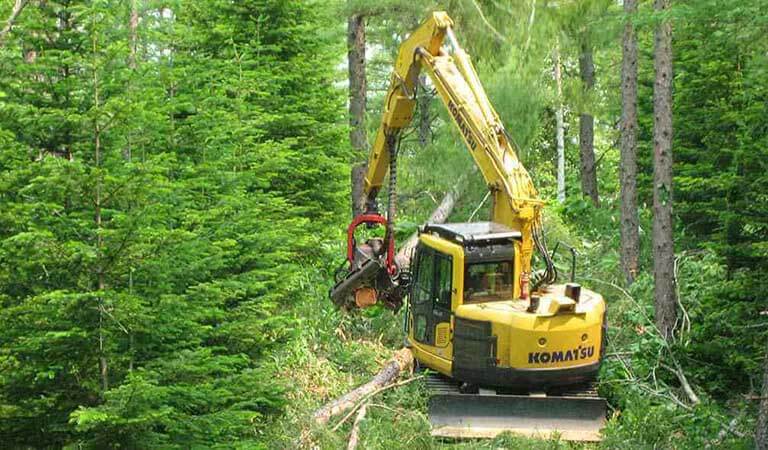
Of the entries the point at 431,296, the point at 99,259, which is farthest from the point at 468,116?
Result: the point at 99,259

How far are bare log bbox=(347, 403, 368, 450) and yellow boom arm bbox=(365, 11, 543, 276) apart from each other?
2738 millimetres

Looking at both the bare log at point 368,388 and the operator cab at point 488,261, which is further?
the bare log at point 368,388

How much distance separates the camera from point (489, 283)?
11180mm

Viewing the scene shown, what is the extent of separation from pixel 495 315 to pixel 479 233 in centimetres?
110

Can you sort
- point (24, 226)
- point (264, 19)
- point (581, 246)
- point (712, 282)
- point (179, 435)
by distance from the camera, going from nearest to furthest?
point (24, 226) → point (179, 435) → point (712, 282) → point (264, 19) → point (581, 246)

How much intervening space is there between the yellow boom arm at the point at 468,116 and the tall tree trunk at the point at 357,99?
407cm

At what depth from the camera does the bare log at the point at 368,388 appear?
1105cm

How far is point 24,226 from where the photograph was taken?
792 centimetres

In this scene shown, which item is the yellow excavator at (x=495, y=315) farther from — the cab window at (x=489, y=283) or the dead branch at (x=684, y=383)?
the dead branch at (x=684, y=383)

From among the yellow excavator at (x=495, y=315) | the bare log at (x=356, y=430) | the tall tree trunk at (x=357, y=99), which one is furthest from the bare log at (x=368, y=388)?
the tall tree trunk at (x=357, y=99)

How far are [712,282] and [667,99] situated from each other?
318cm

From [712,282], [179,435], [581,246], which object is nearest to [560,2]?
[581,246]

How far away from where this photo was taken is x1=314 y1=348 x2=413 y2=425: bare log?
36.2 ft

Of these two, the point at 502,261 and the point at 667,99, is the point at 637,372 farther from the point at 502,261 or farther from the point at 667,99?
the point at 667,99
